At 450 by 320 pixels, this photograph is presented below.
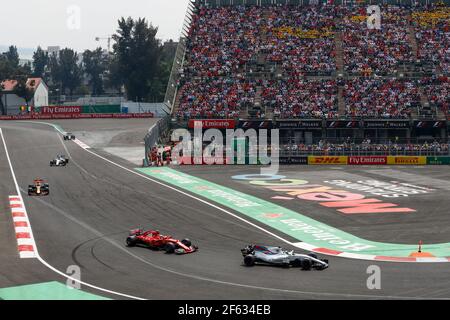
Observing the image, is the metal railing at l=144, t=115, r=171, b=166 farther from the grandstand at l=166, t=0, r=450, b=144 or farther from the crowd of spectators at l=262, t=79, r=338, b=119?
the crowd of spectators at l=262, t=79, r=338, b=119

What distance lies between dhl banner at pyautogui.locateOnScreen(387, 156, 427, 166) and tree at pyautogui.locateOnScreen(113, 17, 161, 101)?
2708 inches

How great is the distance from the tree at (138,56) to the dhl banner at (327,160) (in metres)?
65.7

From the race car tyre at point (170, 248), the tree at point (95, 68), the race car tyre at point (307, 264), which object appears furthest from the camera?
the tree at point (95, 68)

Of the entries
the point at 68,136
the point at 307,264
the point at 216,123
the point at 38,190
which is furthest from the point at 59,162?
the point at 307,264

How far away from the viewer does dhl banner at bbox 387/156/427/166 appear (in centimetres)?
5472

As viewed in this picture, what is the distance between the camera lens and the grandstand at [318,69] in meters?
65.0

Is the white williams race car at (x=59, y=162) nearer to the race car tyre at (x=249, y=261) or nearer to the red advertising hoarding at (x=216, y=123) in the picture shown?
the red advertising hoarding at (x=216, y=123)

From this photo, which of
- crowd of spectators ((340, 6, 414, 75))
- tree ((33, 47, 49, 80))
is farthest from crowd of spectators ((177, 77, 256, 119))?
tree ((33, 47, 49, 80))

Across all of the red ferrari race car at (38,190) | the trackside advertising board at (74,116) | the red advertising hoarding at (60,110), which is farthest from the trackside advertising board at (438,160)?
the red advertising hoarding at (60,110)

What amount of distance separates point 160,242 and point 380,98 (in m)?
47.6

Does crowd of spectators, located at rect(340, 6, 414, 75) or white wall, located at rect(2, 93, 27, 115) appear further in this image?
white wall, located at rect(2, 93, 27, 115)

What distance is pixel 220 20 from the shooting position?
83.0m

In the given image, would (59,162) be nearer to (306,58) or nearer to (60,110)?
(306,58)
